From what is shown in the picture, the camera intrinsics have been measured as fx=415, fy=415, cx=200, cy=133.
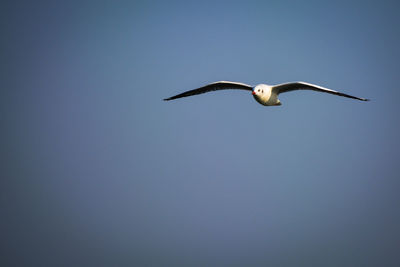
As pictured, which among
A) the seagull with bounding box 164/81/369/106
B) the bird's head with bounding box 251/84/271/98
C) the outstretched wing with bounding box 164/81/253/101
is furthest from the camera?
the outstretched wing with bounding box 164/81/253/101

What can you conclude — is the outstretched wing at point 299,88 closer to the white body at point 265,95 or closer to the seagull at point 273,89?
the seagull at point 273,89

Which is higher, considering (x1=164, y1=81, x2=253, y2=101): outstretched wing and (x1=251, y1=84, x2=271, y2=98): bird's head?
(x1=164, y1=81, x2=253, y2=101): outstretched wing

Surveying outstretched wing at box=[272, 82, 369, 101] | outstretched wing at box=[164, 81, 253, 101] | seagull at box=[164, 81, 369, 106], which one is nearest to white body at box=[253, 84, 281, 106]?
seagull at box=[164, 81, 369, 106]

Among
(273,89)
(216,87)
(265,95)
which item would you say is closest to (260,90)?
(265,95)

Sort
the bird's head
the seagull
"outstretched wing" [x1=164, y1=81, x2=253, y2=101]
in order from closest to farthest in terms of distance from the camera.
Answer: the bird's head < the seagull < "outstretched wing" [x1=164, y1=81, x2=253, y2=101]

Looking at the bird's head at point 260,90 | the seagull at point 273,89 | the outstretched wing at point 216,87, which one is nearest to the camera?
the bird's head at point 260,90

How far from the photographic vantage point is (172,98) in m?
26.3

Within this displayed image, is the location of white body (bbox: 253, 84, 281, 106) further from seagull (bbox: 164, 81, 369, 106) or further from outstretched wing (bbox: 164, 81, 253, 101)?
outstretched wing (bbox: 164, 81, 253, 101)

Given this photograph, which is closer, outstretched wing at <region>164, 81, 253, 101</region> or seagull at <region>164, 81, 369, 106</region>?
seagull at <region>164, 81, 369, 106</region>

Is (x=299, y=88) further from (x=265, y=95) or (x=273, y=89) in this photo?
(x=265, y=95)

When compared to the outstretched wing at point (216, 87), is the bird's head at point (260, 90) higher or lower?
Answer: lower

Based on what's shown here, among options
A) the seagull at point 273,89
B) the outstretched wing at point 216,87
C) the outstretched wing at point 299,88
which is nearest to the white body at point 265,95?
the seagull at point 273,89

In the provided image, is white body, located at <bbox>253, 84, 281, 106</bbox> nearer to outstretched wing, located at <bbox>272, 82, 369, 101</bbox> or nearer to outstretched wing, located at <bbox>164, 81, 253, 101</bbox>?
outstretched wing, located at <bbox>272, 82, 369, 101</bbox>

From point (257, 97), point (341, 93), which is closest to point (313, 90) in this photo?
point (341, 93)
